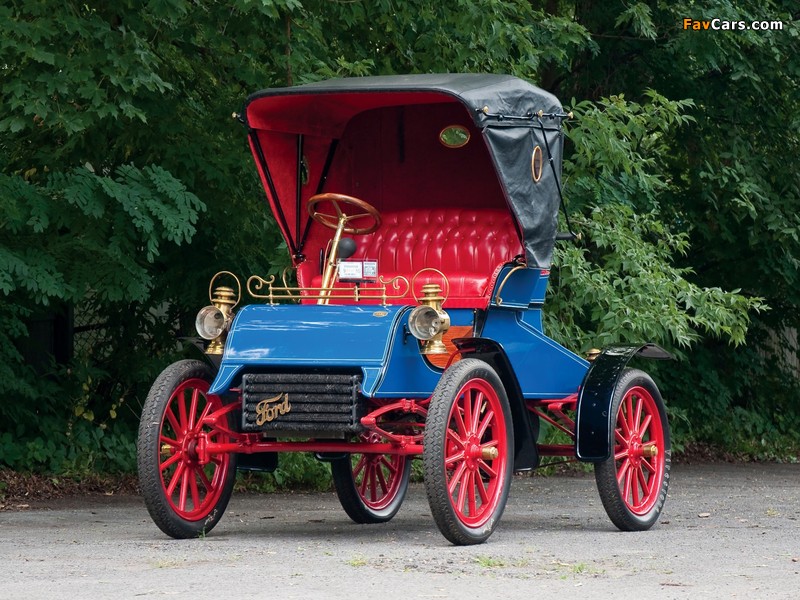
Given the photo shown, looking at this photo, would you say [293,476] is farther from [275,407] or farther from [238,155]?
[275,407]

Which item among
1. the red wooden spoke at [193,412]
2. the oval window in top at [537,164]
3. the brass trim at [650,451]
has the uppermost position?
the oval window in top at [537,164]

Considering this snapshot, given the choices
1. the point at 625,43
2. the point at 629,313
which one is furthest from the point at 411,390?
the point at 625,43

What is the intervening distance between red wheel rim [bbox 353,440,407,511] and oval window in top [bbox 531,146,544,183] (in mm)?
2303

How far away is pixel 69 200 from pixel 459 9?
3.66m

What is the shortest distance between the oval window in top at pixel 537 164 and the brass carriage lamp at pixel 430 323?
1.44 meters

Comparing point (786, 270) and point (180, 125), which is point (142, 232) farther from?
point (786, 270)

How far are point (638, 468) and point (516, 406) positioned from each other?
45.2 inches

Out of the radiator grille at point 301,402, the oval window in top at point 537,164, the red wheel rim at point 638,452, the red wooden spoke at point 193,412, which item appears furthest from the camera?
the red wheel rim at point 638,452

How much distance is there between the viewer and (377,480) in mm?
11180

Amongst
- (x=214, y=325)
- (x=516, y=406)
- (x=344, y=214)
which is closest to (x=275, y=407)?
(x=214, y=325)

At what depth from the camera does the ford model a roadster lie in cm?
862

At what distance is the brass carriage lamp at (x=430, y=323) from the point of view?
8.59 meters

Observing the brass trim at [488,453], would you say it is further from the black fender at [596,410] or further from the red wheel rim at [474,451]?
the black fender at [596,410]

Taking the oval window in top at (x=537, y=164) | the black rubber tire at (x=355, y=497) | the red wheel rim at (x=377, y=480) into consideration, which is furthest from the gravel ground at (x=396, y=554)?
the oval window in top at (x=537, y=164)
